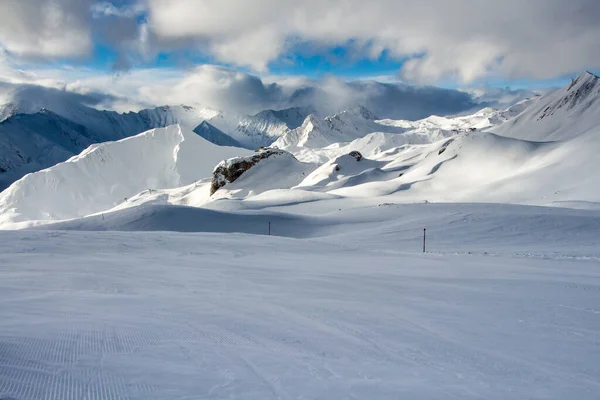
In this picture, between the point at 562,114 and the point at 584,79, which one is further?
the point at 584,79

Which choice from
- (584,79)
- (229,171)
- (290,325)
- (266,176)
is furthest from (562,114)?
(290,325)

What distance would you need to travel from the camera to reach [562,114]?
11088 centimetres

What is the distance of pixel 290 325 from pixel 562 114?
12187cm

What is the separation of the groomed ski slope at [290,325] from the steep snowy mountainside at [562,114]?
98.7m

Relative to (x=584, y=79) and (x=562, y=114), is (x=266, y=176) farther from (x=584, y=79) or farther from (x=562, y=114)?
(x=584, y=79)

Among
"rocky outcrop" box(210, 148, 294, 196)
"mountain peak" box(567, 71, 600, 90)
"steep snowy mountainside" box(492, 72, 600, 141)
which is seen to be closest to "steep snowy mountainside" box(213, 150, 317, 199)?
"rocky outcrop" box(210, 148, 294, 196)

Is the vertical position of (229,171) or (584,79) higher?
(584,79)

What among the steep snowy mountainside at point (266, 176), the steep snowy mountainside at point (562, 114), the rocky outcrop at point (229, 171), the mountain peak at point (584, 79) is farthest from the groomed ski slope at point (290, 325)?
the mountain peak at point (584, 79)

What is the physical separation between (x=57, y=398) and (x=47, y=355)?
127cm

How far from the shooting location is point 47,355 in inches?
226

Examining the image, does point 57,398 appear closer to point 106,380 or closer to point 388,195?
point 106,380

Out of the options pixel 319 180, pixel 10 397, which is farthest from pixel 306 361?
pixel 319 180

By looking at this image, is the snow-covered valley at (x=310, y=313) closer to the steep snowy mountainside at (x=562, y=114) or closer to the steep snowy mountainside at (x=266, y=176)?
the steep snowy mountainside at (x=266, y=176)

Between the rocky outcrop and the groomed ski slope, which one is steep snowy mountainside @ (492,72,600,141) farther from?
the groomed ski slope
